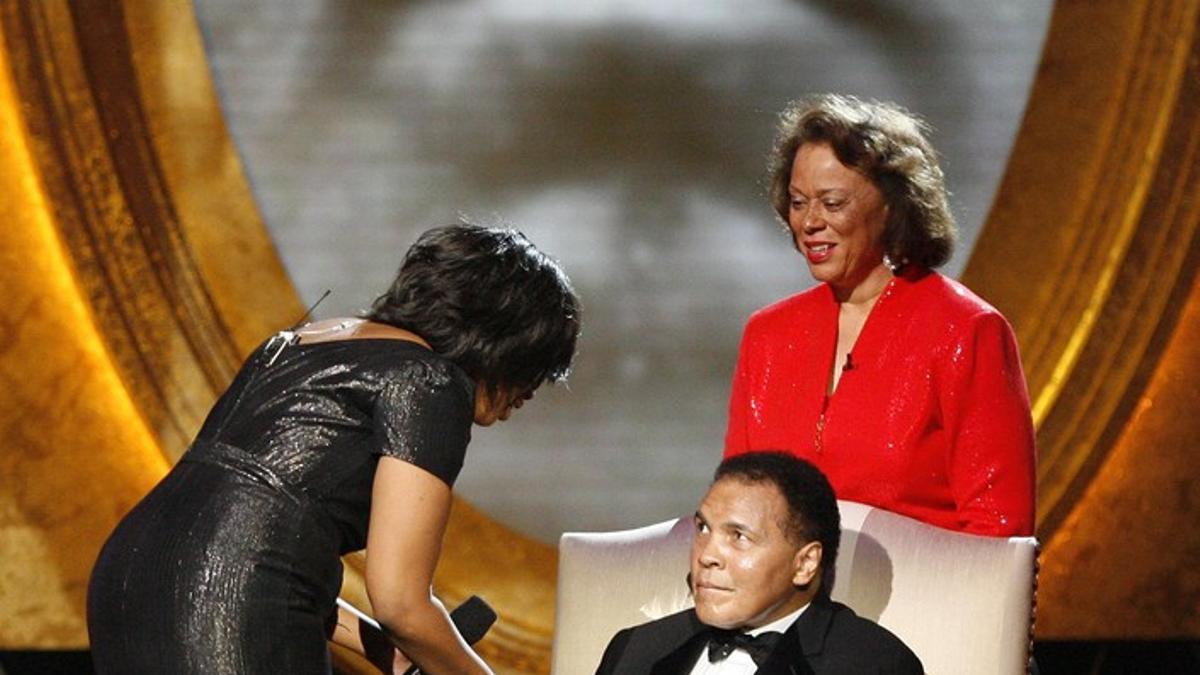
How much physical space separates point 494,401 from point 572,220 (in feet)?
6.27

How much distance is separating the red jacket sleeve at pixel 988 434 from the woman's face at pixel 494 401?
725 millimetres

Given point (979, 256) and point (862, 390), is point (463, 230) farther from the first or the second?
point (979, 256)

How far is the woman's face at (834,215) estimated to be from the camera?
2500mm

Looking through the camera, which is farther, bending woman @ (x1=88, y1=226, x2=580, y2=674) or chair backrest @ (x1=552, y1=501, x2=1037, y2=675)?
chair backrest @ (x1=552, y1=501, x2=1037, y2=675)

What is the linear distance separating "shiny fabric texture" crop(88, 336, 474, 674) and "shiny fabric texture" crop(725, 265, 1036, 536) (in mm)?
753

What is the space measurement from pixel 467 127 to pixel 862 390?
1611 mm

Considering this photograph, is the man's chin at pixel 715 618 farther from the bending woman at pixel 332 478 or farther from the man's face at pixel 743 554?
the bending woman at pixel 332 478

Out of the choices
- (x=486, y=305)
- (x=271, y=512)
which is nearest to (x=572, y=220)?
(x=486, y=305)

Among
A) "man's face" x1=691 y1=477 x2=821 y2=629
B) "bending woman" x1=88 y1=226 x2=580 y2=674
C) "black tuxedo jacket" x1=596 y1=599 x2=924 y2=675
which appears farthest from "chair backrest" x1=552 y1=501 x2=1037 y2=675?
"bending woman" x1=88 y1=226 x2=580 y2=674

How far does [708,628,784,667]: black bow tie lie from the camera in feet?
6.88

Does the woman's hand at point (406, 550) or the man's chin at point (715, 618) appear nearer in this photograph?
the woman's hand at point (406, 550)

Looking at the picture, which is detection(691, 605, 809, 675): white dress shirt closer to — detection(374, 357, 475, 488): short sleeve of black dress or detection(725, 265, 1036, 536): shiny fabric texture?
detection(725, 265, 1036, 536): shiny fabric texture

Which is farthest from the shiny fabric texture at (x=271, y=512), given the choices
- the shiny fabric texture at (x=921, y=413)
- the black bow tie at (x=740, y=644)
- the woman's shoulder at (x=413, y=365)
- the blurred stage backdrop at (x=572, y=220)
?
the blurred stage backdrop at (x=572, y=220)

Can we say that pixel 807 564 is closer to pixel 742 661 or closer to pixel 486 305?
pixel 742 661
